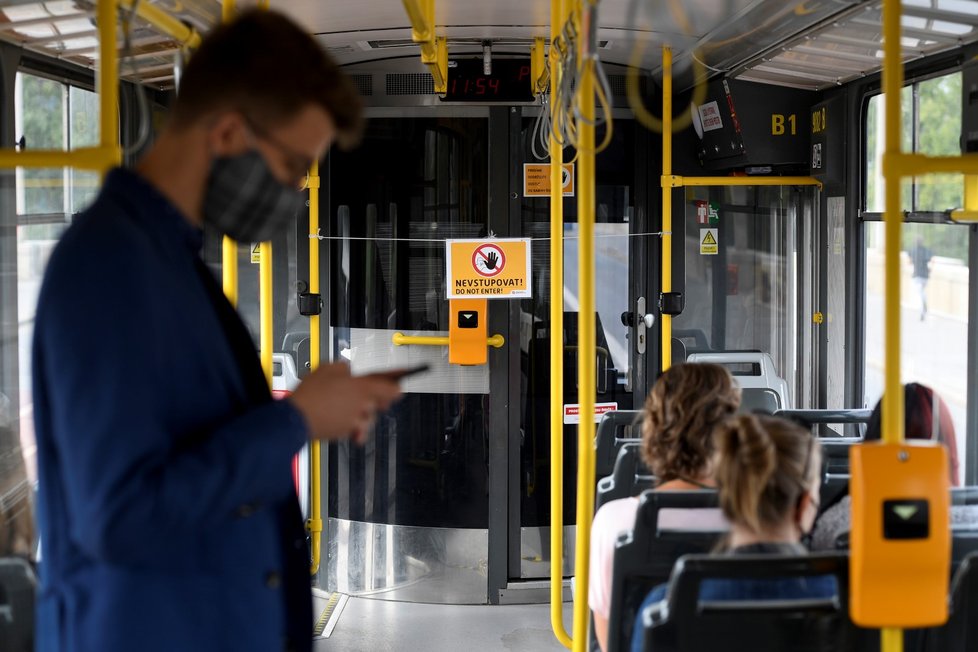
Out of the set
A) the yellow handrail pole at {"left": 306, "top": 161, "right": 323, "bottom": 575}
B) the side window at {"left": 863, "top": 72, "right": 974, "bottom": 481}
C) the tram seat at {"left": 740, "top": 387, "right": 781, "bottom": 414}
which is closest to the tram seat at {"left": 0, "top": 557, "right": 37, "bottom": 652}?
the side window at {"left": 863, "top": 72, "right": 974, "bottom": 481}

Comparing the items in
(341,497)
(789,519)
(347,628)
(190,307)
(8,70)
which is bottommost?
(347,628)

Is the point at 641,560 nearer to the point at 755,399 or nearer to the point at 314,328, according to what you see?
the point at 314,328

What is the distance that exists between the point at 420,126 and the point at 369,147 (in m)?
0.28

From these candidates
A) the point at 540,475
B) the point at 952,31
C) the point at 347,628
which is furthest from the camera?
the point at 540,475

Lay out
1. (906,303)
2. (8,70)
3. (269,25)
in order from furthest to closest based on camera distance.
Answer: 1. (906,303)
2. (8,70)
3. (269,25)

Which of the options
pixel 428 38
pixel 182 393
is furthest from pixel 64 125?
pixel 182 393

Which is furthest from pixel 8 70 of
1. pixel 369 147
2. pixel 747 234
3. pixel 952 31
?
pixel 747 234

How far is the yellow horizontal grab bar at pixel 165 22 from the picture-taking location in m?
2.32

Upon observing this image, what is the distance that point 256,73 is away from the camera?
1516 millimetres

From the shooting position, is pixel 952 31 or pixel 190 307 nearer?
pixel 190 307

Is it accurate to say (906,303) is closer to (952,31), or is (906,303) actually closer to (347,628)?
(952,31)

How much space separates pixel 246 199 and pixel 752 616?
132 centimetres

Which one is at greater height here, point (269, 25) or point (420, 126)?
point (420, 126)

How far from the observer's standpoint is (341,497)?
19.9ft
